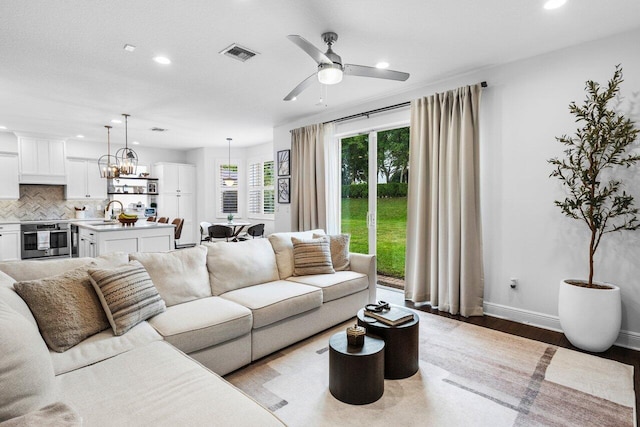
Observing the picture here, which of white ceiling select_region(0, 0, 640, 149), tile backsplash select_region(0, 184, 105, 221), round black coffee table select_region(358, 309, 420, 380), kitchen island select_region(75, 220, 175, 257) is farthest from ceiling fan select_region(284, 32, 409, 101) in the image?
tile backsplash select_region(0, 184, 105, 221)

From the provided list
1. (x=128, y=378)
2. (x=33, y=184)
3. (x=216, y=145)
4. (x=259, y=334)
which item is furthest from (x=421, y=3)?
(x=33, y=184)

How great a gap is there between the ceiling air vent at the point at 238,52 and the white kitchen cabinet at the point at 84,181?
20.5ft

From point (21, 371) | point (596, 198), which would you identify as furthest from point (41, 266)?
point (596, 198)

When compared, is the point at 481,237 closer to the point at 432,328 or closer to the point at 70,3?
the point at 432,328

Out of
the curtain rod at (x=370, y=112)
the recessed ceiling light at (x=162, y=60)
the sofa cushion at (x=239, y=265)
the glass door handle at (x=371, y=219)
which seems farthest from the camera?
the glass door handle at (x=371, y=219)

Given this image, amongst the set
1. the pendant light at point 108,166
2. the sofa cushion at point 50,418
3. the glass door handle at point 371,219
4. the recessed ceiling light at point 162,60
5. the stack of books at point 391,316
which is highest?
the recessed ceiling light at point 162,60

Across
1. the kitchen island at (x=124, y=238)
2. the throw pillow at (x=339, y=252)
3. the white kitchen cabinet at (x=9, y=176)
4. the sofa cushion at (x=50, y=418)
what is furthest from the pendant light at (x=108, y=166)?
the sofa cushion at (x=50, y=418)

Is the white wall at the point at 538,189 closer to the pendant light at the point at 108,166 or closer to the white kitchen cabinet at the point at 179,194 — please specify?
the pendant light at the point at 108,166

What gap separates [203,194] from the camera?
28.6 feet

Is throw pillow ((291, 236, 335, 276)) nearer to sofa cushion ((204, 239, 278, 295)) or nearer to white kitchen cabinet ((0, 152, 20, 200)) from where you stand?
sofa cushion ((204, 239, 278, 295))

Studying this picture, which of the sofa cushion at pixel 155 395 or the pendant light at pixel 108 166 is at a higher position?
the pendant light at pixel 108 166

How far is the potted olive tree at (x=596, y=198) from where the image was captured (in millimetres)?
2658

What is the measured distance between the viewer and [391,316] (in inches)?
92.7

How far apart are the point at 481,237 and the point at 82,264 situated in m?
3.67
